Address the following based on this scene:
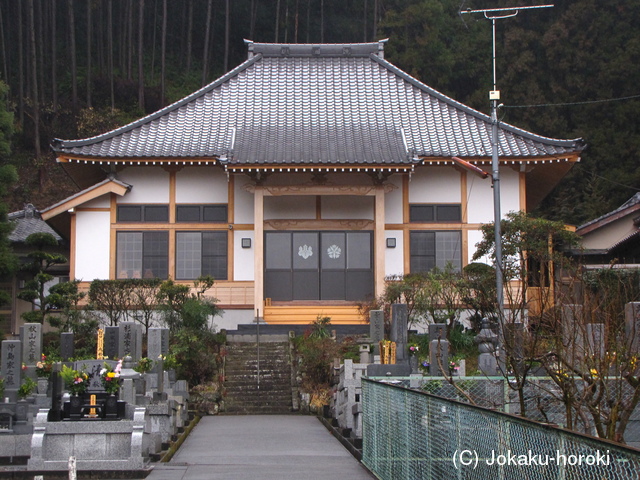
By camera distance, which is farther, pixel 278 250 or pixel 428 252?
pixel 278 250

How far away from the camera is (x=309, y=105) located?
102 ft

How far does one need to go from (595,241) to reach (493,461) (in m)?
29.1

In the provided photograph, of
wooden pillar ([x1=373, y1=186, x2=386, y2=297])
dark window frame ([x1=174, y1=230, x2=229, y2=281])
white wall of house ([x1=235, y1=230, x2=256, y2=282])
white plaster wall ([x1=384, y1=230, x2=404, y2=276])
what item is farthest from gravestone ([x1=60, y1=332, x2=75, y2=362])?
white plaster wall ([x1=384, y1=230, x2=404, y2=276])

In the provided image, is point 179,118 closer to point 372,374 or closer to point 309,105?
point 309,105

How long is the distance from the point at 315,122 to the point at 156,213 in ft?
20.1

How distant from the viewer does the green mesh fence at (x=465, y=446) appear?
551cm

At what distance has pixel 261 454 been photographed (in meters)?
13.3

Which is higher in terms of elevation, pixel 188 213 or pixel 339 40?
pixel 339 40

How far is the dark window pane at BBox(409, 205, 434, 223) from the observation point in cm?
2820

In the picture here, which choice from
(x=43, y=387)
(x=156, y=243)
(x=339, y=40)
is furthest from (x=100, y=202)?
(x=339, y=40)

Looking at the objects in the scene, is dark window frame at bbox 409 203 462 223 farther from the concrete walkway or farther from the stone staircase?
the concrete walkway

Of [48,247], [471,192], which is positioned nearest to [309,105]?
[471,192]

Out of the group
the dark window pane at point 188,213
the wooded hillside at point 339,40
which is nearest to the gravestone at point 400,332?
the dark window pane at point 188,213

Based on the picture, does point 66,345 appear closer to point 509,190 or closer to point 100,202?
point 100,202
